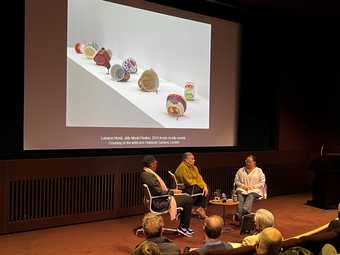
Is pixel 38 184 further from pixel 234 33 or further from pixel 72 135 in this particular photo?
pixel 234 33

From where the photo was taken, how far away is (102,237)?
502cm

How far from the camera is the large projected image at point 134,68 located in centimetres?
574

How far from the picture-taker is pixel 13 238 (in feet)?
A: 16.1

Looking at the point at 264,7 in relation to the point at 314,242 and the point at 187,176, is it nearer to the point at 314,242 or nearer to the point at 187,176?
the point at 187,176

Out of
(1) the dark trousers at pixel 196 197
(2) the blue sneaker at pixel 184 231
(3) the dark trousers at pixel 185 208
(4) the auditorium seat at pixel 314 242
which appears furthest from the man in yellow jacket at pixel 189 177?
(4) the auditorium seat at pixel 314 242

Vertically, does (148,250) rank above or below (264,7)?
below

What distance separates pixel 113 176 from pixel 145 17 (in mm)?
2396

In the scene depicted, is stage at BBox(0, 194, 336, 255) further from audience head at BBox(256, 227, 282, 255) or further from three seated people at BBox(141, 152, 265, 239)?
audience head at BBox(256, 227, 282, 255)

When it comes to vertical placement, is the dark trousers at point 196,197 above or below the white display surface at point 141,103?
below

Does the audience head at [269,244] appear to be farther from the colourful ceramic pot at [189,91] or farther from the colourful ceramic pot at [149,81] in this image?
the colourful ceramic pot at [189,91]

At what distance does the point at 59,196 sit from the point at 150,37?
2.68 m

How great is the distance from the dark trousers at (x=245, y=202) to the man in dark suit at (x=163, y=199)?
0.83 m

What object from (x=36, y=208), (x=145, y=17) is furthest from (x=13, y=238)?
(x=145, y=17)

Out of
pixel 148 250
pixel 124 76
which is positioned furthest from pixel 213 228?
pixel 124 76
